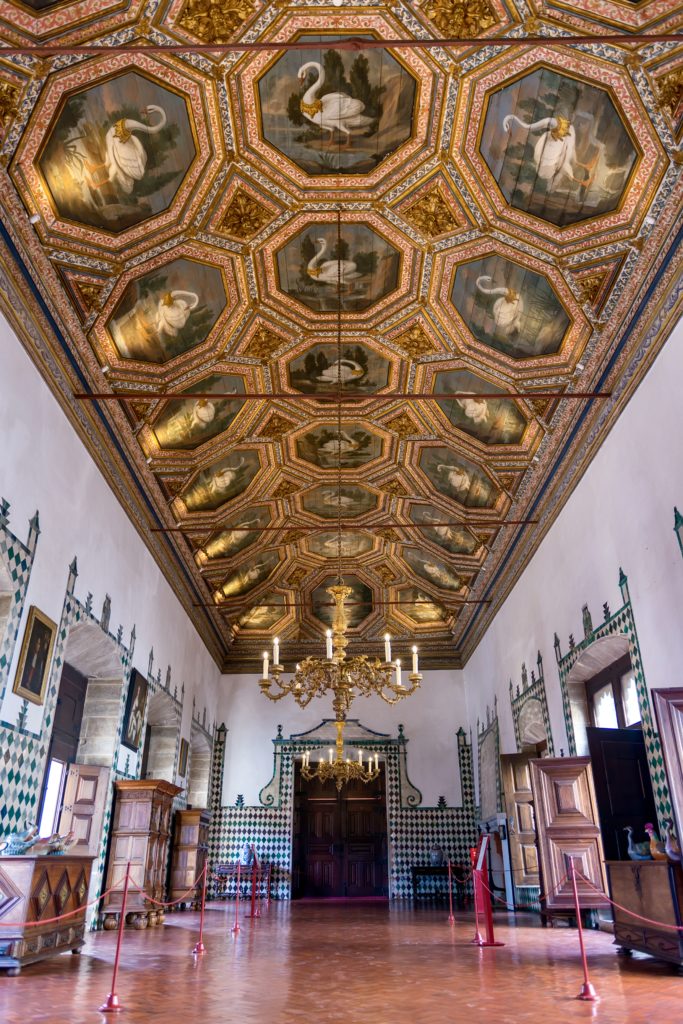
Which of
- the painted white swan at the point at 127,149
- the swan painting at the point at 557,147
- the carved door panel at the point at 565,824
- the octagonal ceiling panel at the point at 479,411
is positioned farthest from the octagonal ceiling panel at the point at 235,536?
the swan painting at the point at 557,147

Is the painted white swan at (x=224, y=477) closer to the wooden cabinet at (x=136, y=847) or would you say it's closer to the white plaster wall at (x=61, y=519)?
the white plaster wall at (x=61, y=519)

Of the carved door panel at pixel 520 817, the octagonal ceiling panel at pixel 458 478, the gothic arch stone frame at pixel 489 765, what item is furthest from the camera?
the gothic arch stone frame at pixel 489 765

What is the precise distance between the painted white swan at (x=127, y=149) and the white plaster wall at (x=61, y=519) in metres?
1.84

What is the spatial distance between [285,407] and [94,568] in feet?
12.0

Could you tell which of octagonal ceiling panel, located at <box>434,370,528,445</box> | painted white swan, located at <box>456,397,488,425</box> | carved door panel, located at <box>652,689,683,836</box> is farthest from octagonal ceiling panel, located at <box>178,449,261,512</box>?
carved door panel, located at <box>652,689,683,836</box>

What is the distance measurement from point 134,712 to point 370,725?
918 cm

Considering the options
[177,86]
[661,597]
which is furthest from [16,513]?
[661,597]

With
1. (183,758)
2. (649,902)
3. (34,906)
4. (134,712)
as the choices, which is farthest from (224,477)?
(649,902)

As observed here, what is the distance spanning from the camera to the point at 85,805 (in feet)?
34.4

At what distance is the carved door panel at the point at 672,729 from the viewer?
20.8 ft

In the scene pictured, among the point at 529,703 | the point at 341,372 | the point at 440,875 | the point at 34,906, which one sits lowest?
the point at 34,906

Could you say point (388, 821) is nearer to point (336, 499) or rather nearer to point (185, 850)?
point (185, 850)

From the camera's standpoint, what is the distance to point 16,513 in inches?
296

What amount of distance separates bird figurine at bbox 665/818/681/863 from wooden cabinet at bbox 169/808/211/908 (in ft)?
31.4
